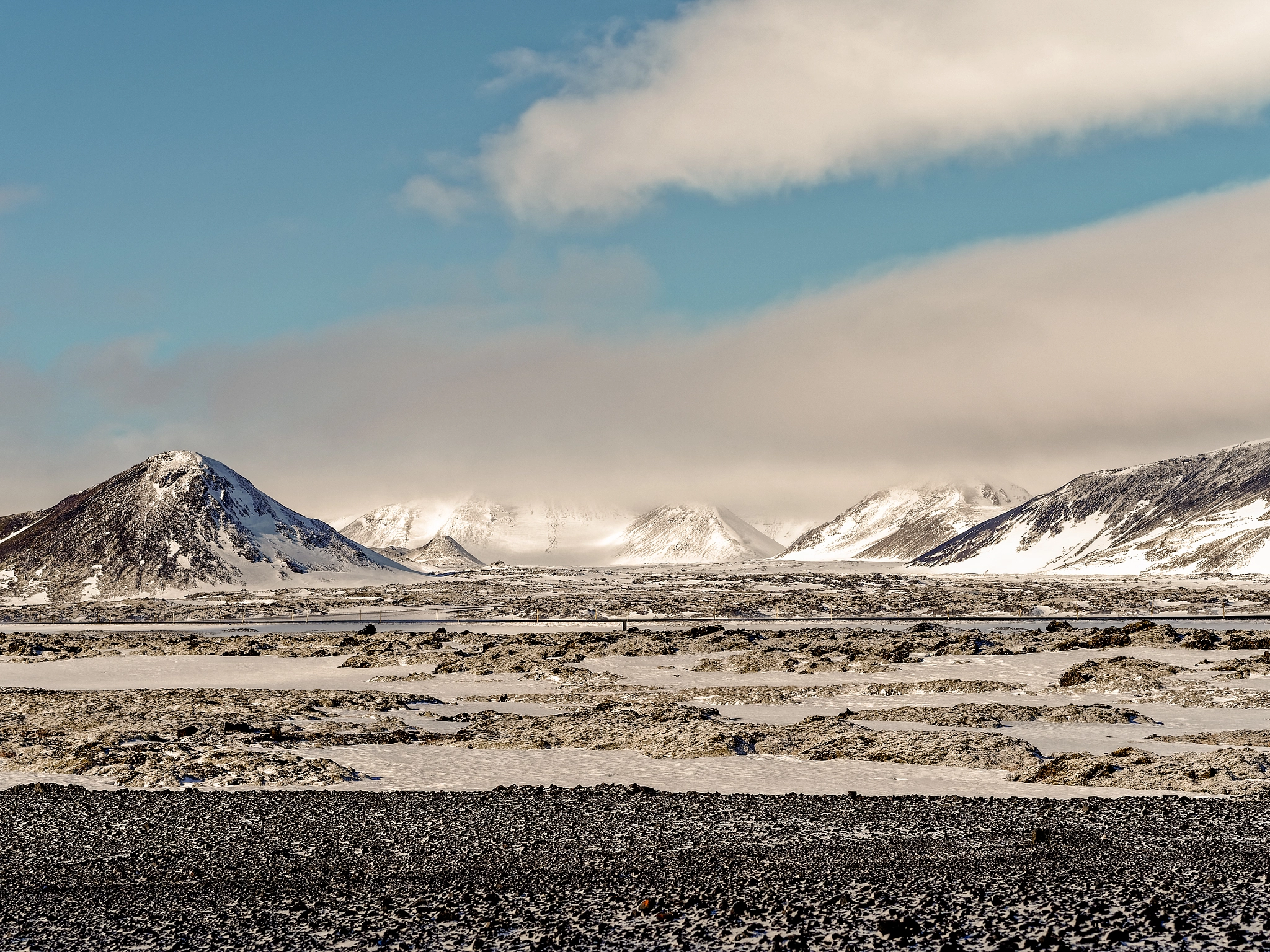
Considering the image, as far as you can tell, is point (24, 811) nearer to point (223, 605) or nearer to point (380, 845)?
point (380, 845)

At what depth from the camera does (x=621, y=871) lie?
1867cm

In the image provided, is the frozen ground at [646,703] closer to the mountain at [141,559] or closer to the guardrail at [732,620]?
the guardrail at [732,620]

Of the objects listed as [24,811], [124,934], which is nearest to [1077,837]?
[124,934]

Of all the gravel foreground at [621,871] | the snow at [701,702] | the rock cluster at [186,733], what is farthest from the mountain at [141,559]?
the gravel foreground at [621,871]

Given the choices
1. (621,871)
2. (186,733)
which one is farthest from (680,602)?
(621,871)

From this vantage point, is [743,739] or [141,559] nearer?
[743,739]

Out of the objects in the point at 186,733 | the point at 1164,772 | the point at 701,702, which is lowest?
the point at 701,702

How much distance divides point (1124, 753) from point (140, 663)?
51895mm

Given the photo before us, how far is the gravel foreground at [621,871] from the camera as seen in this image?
15.1 meters

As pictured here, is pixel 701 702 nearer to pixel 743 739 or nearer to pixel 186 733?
pixel 743 739

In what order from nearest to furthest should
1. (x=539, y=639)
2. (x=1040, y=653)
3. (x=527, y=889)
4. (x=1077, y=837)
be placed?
(x=527, y=889), (x=1077, y=837), (x=1040, y=653), (x=539, y=639)

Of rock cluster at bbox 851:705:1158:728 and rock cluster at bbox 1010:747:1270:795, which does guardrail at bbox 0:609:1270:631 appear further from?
rock cluster at bbox 1010:747:1270:795

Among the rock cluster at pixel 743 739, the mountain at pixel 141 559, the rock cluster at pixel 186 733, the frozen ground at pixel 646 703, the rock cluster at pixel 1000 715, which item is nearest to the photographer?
the rock cluster at pixel 186 733

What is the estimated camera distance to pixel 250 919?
1597 centimetres
